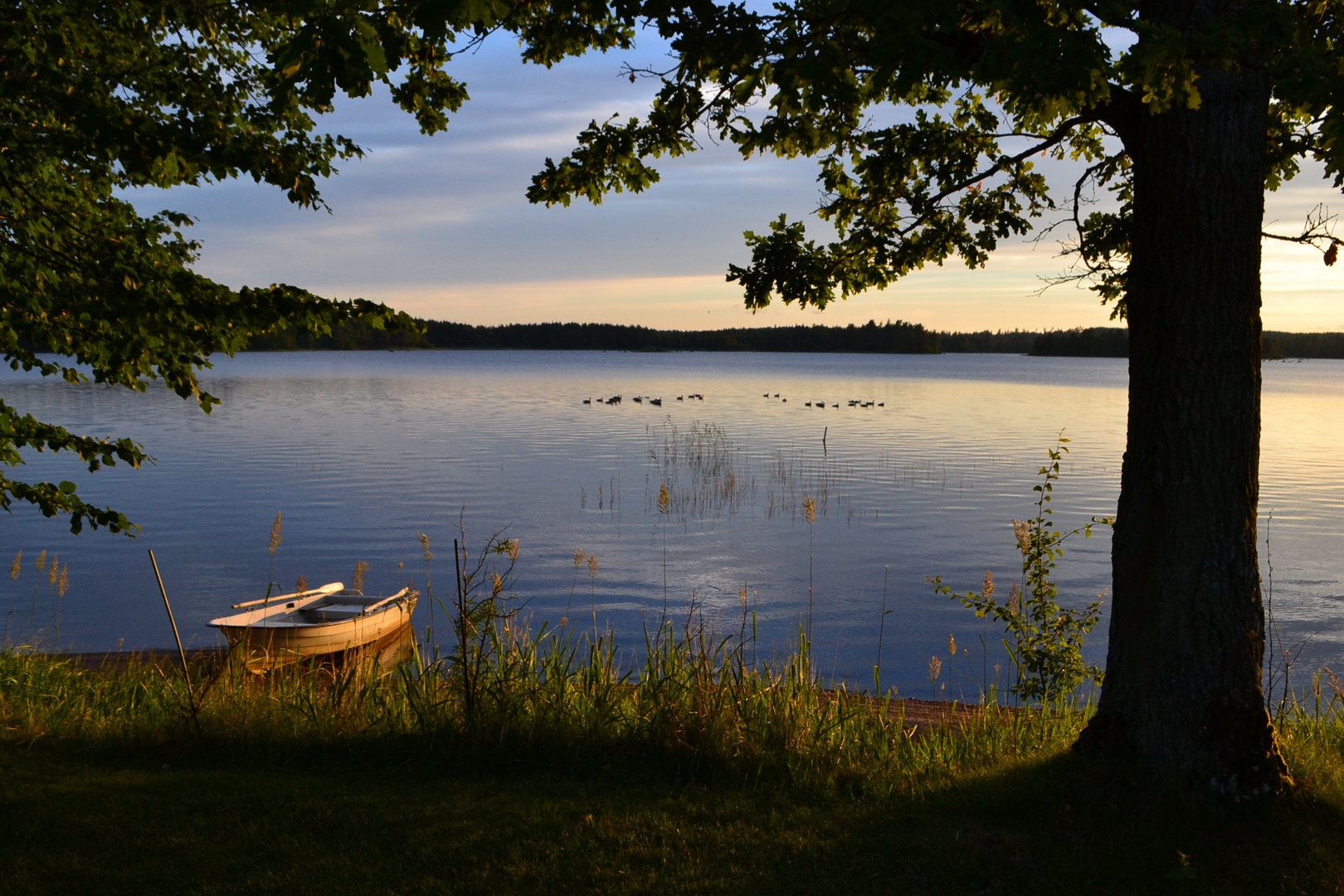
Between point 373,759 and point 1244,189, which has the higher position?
point 1244,189

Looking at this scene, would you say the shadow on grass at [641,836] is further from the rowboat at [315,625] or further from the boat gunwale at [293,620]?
the boat gunwale at [293,620]

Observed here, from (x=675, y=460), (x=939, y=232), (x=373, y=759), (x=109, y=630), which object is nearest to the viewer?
(x=373, y=759)

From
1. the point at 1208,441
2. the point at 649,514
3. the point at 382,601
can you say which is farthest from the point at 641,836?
the point at 649,514

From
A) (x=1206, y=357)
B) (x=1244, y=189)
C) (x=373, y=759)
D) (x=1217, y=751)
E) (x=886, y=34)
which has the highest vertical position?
(x=886, y=34)

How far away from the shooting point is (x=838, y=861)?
17.1 ft

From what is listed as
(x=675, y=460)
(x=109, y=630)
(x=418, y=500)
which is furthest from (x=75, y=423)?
(x=109, y=630)

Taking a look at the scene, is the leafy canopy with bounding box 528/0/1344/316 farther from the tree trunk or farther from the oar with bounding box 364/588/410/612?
the oar with bounding box 364/588/410/612

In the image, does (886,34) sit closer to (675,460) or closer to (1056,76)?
(1056,76)

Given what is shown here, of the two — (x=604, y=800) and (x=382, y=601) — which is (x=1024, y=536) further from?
(x=382, y=601)

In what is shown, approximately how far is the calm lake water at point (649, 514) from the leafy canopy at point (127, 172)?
8.66 m

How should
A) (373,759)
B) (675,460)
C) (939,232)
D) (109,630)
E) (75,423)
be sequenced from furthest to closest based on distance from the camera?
(75,423), (675,460), (109,630), (939,232), (373,759)

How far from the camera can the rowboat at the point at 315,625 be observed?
1098 cm

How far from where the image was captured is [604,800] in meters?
5.98

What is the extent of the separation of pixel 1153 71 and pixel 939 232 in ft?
12.2
